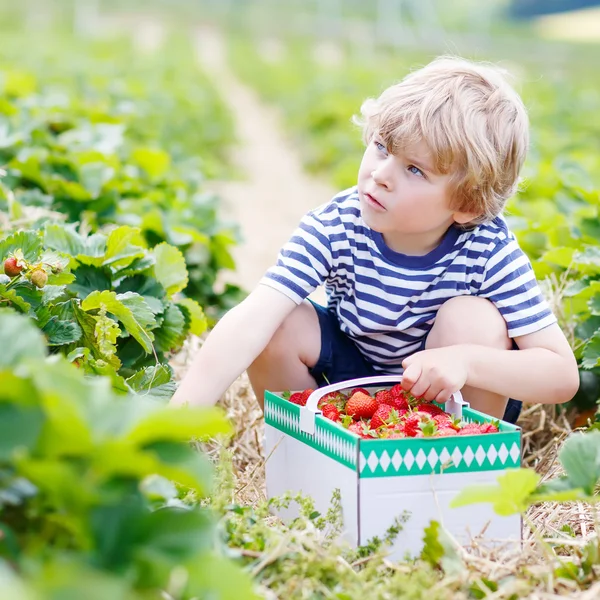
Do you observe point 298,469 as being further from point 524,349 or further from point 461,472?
point 524,349

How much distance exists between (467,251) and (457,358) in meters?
0.34

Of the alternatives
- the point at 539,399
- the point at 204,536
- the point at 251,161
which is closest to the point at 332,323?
the point at 539,399

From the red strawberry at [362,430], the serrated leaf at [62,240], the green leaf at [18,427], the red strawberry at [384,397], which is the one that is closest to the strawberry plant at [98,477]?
the green leaf at [18,427]

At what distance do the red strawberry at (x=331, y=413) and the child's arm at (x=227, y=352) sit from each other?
20 centimetres

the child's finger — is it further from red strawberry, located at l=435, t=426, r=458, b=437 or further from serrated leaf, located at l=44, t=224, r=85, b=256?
serrated leaf, located at l=44, t=224, r=85, b=256

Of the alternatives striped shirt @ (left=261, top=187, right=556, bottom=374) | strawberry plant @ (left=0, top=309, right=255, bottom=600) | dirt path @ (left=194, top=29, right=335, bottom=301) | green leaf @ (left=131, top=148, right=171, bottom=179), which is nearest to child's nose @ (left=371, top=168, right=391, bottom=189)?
striped shirt @ (left=261, top=187, right=556, bottom=374)

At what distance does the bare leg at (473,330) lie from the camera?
2.16 meters

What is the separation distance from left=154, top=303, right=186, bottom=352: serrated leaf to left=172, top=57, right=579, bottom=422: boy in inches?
9.1

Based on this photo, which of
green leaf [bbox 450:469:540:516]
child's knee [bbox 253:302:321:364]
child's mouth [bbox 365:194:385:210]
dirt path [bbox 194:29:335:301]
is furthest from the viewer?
dirt path [bbox 194:29:335:301]

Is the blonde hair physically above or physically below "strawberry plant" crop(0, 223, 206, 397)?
above

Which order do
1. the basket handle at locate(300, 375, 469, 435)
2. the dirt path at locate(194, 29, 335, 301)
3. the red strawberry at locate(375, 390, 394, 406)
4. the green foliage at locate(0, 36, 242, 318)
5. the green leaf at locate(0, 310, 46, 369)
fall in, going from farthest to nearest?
1. the dirt path at locate(194, 29, 335, 301)
2. the green foliage at locate(0, 36, 242, 318)
3. the red strawberry at locate(375, 390, 394, 406)
4. the basket handle at locate(300, 375, 469, 435)
5. the green leaf at locate(0, 310, 46, 369)

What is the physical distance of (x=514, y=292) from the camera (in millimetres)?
2213

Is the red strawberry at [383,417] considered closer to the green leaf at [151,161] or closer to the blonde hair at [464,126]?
the blonde hair at [464,126]

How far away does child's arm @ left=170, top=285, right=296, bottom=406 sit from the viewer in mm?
2061
